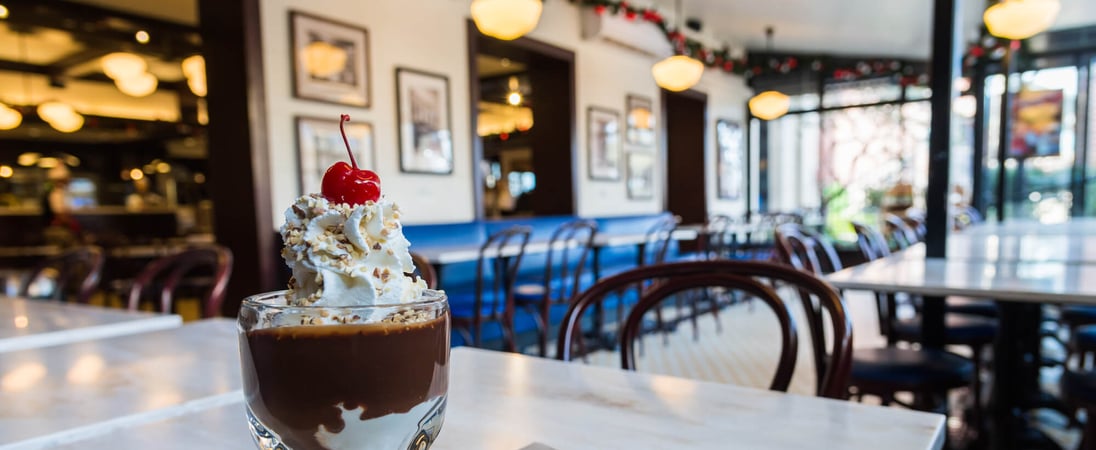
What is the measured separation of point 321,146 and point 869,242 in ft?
10.2

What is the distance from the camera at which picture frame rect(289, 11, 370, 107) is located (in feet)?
11.9

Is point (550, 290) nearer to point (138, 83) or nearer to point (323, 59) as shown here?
point (323, 59)

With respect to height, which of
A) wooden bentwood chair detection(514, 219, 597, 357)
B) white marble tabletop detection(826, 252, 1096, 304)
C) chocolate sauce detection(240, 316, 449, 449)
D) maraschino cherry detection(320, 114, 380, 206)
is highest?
maraschino cherry detection(320, 114, 380, 206)

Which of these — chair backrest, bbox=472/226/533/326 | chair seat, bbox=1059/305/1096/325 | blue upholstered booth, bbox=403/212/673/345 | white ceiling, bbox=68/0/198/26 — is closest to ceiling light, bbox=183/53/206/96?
white ceiling, bbox=68/0/198/26

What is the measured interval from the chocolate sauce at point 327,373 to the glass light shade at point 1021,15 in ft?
15.8

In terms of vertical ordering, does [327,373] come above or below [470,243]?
above

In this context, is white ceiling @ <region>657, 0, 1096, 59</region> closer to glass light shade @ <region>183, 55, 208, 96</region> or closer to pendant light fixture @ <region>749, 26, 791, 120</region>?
pendant light fixture @ <region>749, 26, 791, 120</region>

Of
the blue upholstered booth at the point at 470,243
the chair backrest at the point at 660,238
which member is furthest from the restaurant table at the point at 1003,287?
the blue upholstered booth at the point at 470,243

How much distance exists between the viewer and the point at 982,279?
66.6 inches

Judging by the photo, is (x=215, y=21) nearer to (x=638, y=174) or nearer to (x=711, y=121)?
(x=638, y=174)

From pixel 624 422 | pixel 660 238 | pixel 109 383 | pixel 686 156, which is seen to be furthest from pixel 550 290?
pixel 686 156

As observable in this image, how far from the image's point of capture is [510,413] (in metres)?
0.68

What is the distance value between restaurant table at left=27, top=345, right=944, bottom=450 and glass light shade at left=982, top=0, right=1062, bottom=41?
4.41 meters

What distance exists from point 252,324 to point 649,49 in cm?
646
